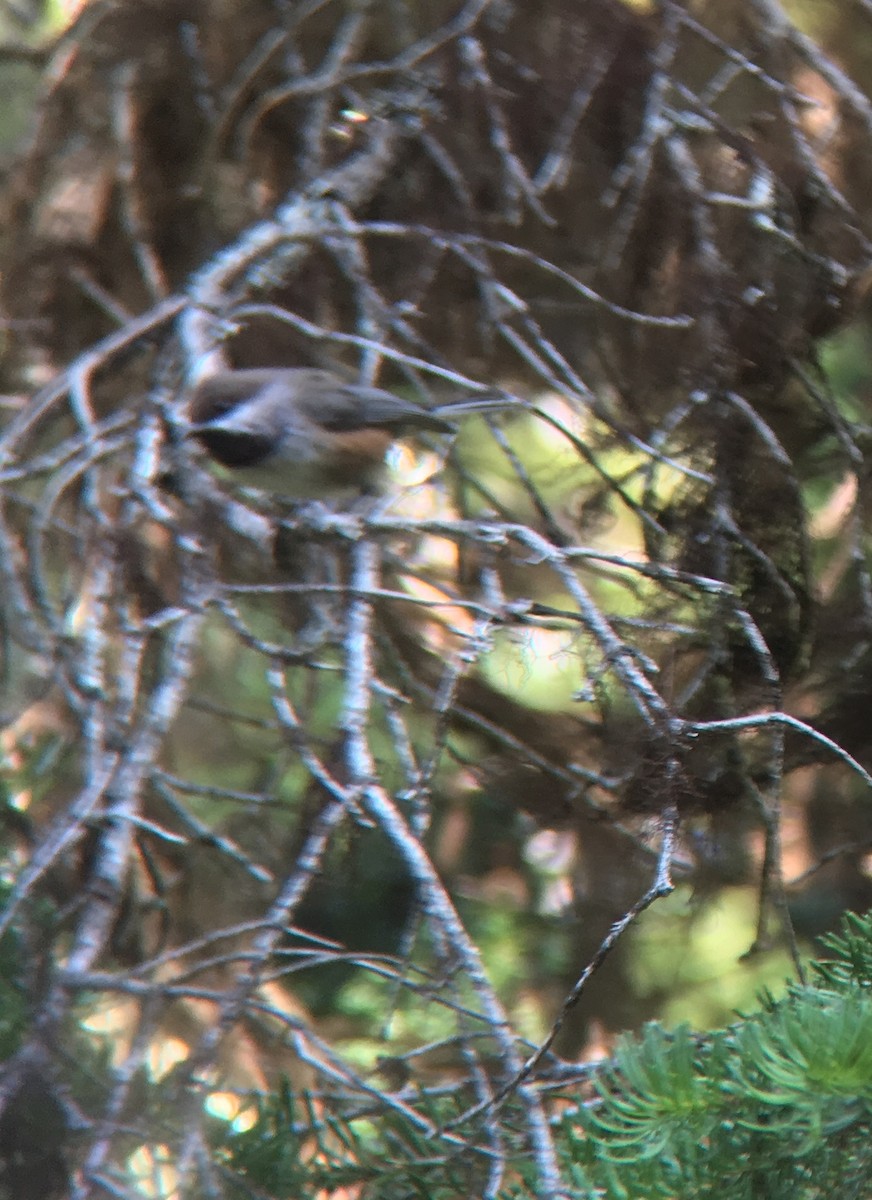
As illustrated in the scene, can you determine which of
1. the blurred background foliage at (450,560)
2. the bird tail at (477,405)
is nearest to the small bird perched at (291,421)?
the bird tail at (477,405)

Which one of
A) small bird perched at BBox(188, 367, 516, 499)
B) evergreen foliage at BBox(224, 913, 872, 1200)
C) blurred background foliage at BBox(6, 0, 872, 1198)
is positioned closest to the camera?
evergreen foliage at BBox(224, 913, 872, 1200)

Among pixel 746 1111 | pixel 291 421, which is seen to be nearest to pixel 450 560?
pixel 291 421

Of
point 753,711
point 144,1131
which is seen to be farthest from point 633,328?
point 144,1131

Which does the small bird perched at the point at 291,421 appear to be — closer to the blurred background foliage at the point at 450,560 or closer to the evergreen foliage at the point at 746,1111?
the blurred background foliage at the point at 450,560

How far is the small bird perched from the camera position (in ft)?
7.08

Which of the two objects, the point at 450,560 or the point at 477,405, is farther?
the point at 450,560

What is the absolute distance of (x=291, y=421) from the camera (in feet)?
7.32

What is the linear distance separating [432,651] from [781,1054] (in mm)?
1158

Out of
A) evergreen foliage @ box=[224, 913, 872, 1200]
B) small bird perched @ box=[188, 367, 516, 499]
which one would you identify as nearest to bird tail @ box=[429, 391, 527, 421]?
small bird perched @ box=[188, 367, 516, 499]

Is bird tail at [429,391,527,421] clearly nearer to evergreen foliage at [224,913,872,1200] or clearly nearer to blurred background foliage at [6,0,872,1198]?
blurred background foliage at [6,0,872,1198]

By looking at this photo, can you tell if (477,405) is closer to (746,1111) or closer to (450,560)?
(450,560)

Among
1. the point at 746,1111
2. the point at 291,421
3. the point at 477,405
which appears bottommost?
the point at 291,421

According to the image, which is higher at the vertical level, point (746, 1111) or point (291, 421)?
point (746, 1111)

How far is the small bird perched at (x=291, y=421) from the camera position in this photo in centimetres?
216
